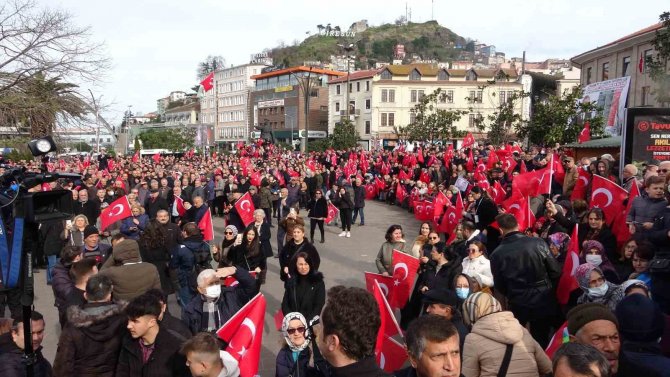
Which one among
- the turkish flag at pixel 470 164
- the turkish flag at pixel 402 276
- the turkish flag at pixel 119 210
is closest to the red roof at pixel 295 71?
the turkish flag at pixel 470 164

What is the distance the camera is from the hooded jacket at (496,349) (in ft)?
10.8

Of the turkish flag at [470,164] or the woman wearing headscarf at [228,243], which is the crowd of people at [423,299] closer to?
the woman wearing headscarf at [228,243]

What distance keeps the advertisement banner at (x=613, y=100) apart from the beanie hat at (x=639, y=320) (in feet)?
75.9

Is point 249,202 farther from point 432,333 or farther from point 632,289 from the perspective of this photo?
point 432,333

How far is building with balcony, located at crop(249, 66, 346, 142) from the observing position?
259ft

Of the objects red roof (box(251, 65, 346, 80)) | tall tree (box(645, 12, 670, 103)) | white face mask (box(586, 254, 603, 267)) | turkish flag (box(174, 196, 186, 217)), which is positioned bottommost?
turkish flag (box(174, 196, 186, 217))

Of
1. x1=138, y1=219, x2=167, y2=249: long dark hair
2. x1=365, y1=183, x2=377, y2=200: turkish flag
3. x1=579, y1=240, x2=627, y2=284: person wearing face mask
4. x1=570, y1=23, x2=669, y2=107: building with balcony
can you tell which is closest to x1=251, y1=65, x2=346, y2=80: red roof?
x1=570, y1=23, x2=669, y2=107: building with balcony

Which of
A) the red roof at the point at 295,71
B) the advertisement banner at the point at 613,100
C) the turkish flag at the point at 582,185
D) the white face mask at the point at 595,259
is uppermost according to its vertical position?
the red roof at the point at 295,71

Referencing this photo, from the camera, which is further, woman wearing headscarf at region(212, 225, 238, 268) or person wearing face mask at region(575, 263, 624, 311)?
woman wearing headscarf at region(212, 225, 238, 268)

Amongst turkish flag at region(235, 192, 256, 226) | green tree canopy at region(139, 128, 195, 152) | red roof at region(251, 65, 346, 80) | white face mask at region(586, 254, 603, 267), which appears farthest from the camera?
red roof at region(251, 65, 346, 80)

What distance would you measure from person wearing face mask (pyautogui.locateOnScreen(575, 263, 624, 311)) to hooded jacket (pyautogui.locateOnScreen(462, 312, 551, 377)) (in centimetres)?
188

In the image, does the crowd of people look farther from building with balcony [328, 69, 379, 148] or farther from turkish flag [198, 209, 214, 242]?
building with balcony [328, 69, 379, 148]

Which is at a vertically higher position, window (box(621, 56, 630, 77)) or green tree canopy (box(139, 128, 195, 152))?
window (box(621, 56, 630, 77))

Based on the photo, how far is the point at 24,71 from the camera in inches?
388
